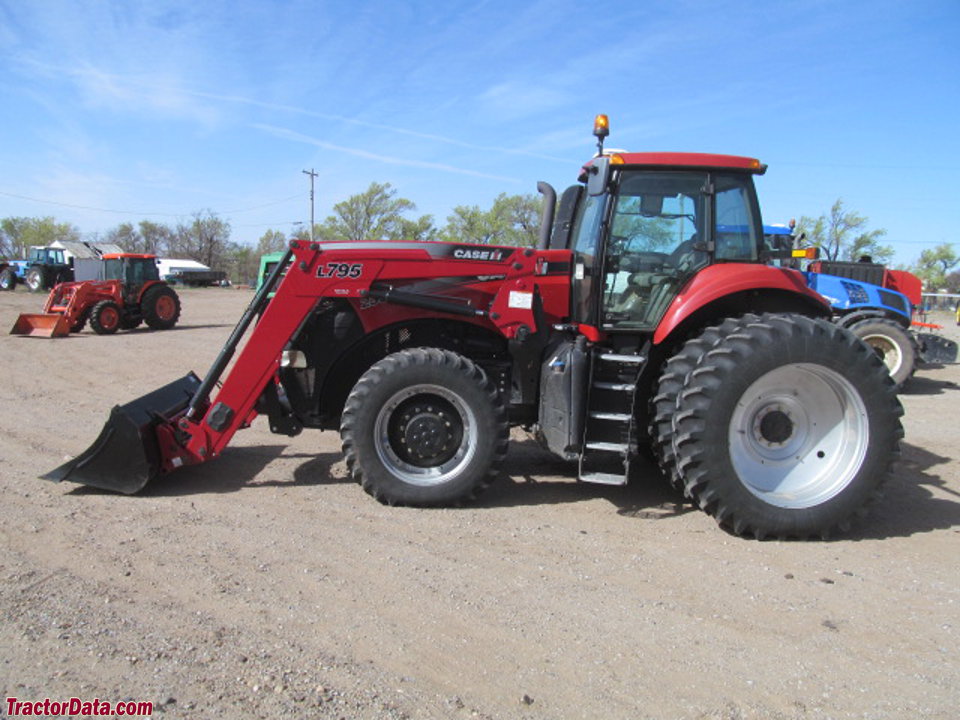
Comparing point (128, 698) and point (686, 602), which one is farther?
point (686, 602)

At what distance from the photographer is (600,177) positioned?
4.52m

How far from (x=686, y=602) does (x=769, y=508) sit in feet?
3.79

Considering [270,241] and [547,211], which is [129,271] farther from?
[270,241]

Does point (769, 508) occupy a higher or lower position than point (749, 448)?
lower

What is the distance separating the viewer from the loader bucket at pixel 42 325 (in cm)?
1553

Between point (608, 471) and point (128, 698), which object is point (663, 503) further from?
point (128, 698)

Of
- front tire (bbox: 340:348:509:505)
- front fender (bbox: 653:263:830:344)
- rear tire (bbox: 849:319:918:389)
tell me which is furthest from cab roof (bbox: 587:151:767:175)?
rear tire (bbox: 849:319:918:389)

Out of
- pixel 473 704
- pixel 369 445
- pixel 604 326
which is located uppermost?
pixel 604 326

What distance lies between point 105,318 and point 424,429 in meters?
15.2

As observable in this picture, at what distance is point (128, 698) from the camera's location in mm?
2426

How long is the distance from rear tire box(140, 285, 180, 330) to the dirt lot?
13.6 metres

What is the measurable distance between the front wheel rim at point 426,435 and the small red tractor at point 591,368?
1cm

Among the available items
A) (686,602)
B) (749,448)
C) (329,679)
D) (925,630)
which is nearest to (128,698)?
(329,679)

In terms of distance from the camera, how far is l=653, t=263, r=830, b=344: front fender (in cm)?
440
